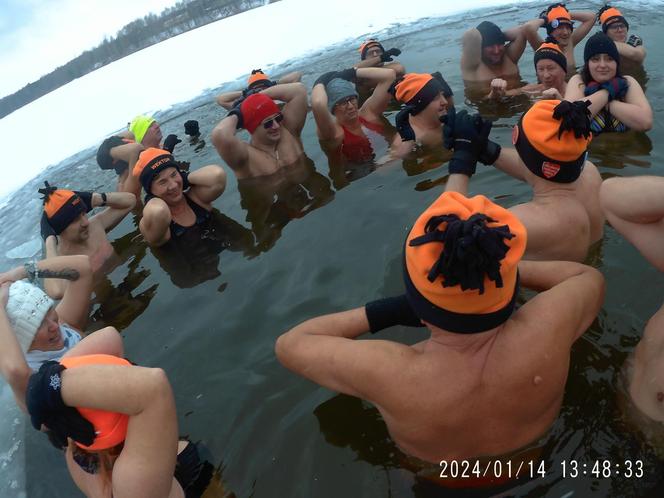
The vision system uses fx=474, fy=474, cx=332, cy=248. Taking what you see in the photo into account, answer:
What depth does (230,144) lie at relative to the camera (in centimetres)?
499

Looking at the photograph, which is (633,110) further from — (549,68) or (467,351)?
(467,351)

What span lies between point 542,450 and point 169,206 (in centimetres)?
394

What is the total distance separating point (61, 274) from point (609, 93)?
16.8 ft

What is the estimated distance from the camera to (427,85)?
4.91 meters

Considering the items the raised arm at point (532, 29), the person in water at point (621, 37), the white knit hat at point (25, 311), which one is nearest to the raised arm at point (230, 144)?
the white knit hat at point (25, 311)

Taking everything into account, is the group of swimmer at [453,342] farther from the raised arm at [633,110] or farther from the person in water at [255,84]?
the person in water at [255,84]

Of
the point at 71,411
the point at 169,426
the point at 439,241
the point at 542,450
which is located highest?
the point at 439,241

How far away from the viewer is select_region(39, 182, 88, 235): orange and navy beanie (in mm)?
4102

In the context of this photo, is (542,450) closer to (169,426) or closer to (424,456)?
(424,456)

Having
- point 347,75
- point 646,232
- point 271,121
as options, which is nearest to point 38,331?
point 646,232

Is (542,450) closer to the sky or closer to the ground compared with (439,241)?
closer to the ground

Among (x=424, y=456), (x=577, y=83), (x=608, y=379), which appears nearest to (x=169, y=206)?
(x=424, y=456)

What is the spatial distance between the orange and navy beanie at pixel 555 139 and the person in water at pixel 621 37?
501 centimetres

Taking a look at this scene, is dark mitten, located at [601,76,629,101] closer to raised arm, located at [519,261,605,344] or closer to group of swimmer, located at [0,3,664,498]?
group of swimmer, located at [0,3,664,498]
